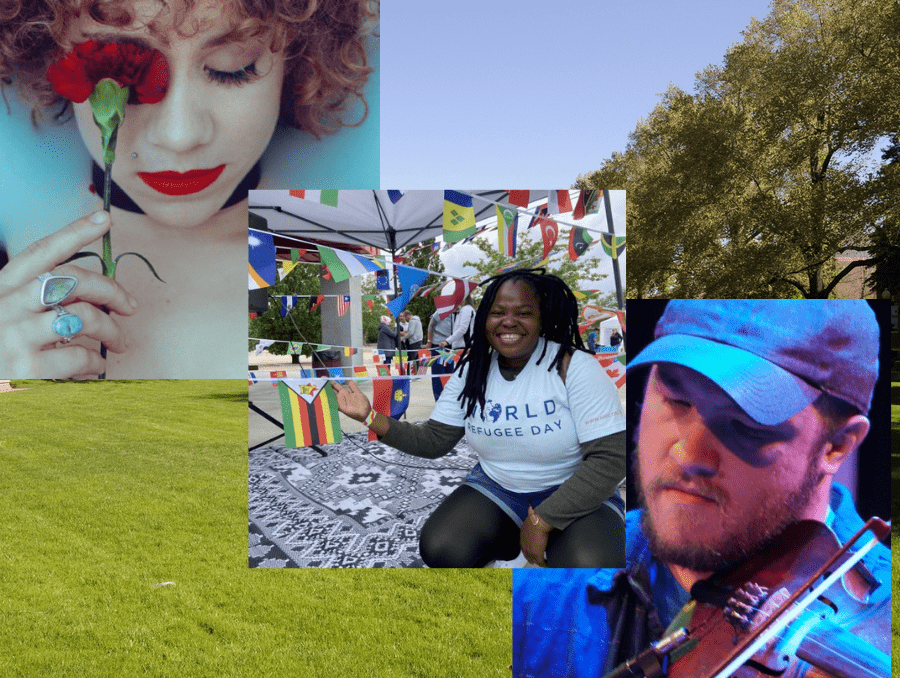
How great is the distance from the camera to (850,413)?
9.09 ft

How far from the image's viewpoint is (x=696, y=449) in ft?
9.03

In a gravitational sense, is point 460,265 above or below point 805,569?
above

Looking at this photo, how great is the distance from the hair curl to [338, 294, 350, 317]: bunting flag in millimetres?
4587

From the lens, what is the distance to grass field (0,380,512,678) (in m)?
4.24

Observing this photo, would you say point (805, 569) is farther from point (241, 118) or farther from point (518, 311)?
point (241, 118)

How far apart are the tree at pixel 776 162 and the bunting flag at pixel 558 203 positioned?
365 inches

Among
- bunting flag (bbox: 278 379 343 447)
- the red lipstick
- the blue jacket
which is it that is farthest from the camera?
the red lipstick

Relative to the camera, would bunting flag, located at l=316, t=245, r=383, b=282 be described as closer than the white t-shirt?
No

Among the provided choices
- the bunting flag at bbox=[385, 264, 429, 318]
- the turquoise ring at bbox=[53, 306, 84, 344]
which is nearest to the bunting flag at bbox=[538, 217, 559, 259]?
the bunting flag at bbox=[385, 264, 429, 318]

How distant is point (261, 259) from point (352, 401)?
0.67 m

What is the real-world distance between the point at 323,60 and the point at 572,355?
5612 mm

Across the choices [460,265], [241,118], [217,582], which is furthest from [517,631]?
[241,118]

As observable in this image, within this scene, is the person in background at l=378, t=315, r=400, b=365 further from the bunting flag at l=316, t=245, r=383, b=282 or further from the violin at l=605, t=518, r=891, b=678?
the violin at l=605, t=518, r=891, b=678

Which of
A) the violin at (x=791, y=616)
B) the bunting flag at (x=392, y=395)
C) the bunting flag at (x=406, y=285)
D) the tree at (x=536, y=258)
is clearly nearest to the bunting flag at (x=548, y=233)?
the tree at (x=536, y=258)
